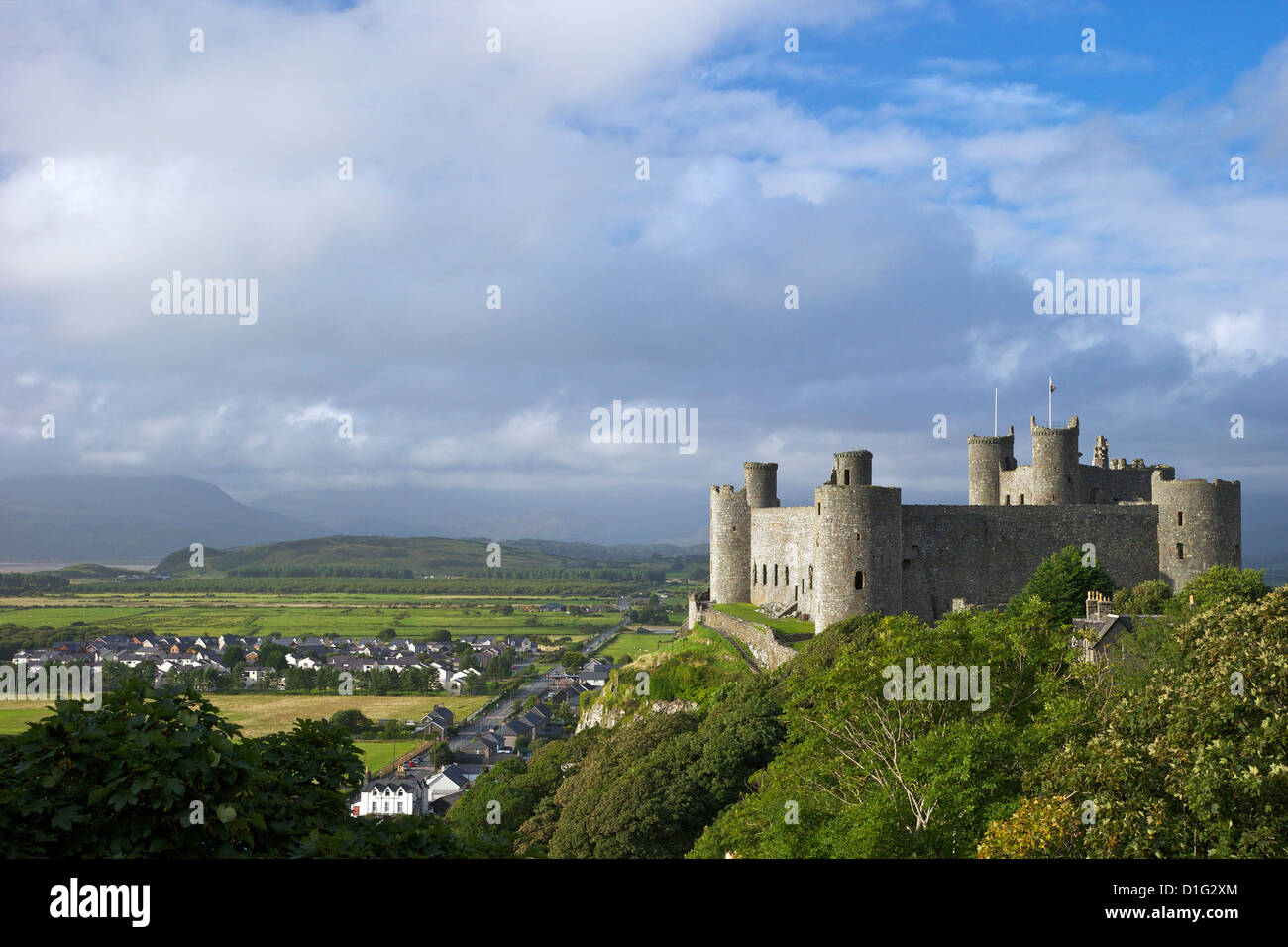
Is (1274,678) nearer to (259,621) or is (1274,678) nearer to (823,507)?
(823,507)

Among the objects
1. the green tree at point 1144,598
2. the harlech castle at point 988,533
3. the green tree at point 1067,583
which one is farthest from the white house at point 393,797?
the green tree at point 1144,598

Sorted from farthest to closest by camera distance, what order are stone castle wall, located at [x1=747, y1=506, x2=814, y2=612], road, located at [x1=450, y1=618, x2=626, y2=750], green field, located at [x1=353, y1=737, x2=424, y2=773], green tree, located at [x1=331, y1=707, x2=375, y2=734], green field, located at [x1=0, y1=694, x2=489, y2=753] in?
road, located at [x1=450, y1=618, x2=626, y2=750] → green tree, located at [x1=331, y1=707, x2=375, y2=734] → green field, located at [x1=353, y1=737, x2=424, y2=773] → green field, located at [x1=0, y1=694, x2=489, y2=753] → stone castle wall, located at [x1=747, y1=506, x2=814, y2=612]

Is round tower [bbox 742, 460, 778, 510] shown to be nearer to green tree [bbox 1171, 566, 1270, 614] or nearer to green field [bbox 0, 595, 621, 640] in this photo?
green tree [bbox 1171, 566, 1270, 614]

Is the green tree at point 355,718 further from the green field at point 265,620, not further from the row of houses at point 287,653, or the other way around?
the green field at point 265,620

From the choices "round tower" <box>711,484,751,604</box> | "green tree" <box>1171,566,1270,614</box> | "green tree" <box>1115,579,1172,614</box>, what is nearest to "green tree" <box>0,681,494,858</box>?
"green tree" <box>1171,566,1270,614</box>

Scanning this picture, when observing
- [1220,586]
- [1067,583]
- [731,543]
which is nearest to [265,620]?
[731,543]

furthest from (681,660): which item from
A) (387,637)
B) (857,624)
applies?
(387,637)
